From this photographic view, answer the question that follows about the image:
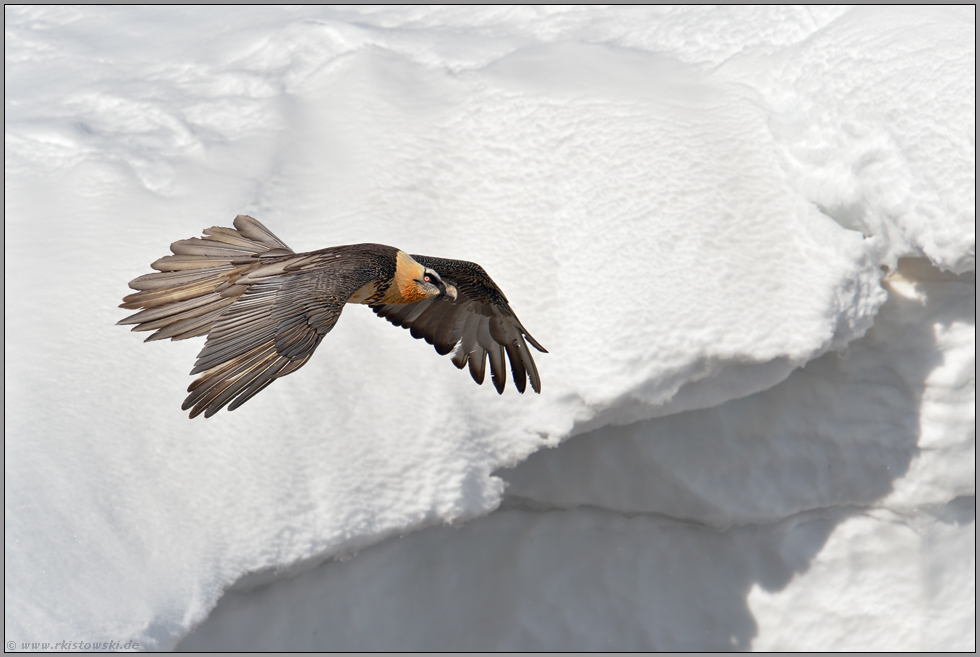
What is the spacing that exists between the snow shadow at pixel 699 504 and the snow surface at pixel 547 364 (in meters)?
0.01

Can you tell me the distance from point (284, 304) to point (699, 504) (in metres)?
1.87

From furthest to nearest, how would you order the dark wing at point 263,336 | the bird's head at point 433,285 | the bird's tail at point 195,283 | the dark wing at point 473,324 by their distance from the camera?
the dark wing at point 473,324 → the bird's head at point 433,285 → the bird's tail at point 195,283 → the dark wing at point 263,336

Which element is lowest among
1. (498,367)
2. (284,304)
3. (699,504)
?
(699,504)

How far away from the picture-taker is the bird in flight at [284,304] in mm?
1474

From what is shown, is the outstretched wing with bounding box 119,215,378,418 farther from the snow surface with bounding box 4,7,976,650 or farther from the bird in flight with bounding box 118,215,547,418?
the snow surface with bounding box 4,7,976,650

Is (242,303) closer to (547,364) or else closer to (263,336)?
(263,336)

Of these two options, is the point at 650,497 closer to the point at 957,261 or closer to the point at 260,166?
the point at 957,261

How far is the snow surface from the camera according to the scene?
2.26 meters

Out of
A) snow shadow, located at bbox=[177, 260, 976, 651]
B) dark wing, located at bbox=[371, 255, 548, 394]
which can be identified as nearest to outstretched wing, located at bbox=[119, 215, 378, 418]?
dark wing, located at bbox=[371, 255, 548, 394]

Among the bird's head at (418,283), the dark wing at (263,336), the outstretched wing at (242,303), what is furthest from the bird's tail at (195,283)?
the bird's head at (418,283)

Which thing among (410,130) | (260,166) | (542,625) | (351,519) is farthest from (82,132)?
(542,625)

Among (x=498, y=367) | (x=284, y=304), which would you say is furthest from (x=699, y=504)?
(x=284, y=304)

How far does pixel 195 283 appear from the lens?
185 cm

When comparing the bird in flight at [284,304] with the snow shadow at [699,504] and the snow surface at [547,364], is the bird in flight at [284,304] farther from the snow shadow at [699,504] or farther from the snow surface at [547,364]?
the snow shadow at [699,504]
